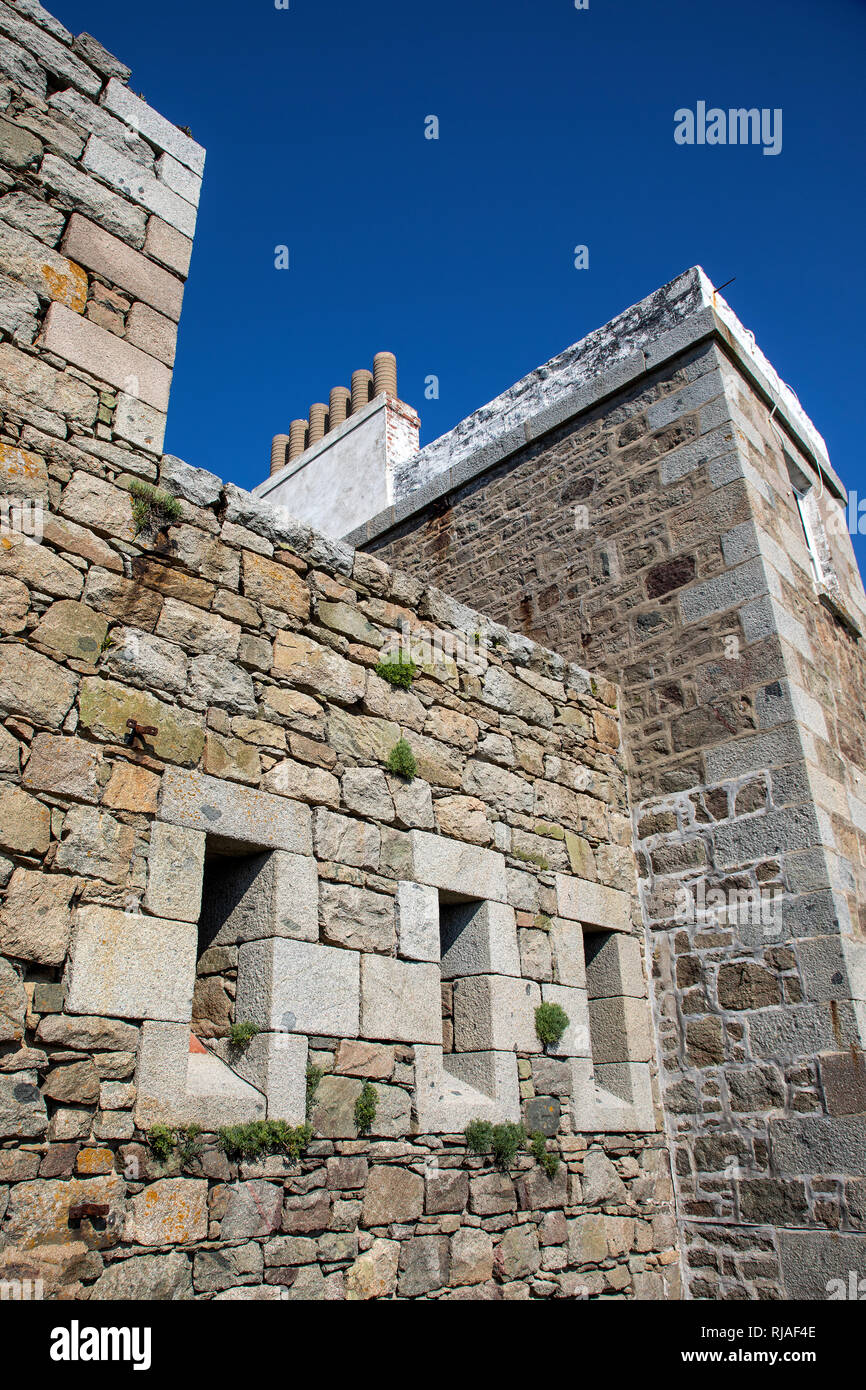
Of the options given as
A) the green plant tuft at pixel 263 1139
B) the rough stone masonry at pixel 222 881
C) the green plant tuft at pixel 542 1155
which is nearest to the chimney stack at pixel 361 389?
the rough stone masonry at pixel 222 881

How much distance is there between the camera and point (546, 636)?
7000 millimetres

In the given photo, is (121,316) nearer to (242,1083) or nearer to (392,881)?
(392,881)

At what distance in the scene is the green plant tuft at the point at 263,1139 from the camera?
3.27 meters

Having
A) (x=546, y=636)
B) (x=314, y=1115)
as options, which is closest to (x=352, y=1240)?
(x=314, y=1115)

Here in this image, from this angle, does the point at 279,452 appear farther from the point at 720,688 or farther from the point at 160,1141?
the point at 160,1141

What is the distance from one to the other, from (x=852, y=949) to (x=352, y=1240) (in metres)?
2.88

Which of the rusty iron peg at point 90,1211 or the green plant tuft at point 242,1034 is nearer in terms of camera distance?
the rusty iron peg at point 90,1211

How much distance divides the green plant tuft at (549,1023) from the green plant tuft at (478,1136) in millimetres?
668

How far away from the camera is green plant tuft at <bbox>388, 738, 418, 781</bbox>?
4.49m

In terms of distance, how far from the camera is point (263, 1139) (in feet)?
11.0

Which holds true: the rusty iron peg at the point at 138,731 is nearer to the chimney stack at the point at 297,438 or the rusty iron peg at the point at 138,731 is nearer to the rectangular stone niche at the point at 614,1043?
the rectangular stone niche at the point at 614,1043

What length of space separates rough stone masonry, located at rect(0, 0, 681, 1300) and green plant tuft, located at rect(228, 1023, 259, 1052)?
47mm

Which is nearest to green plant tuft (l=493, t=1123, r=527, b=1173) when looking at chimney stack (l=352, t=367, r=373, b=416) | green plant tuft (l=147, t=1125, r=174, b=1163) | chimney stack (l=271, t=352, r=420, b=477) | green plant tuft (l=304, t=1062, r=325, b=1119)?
green plant tuft (l=304, t=1062, r=325, b=1119)

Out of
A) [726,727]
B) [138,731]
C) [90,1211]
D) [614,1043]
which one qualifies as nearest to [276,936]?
[138,731]
